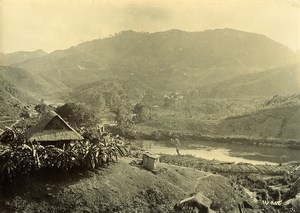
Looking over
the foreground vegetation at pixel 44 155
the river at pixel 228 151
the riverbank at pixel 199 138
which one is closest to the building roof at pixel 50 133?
the foreground vegetation at pixel 44 155

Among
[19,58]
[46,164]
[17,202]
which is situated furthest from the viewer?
[19,58]

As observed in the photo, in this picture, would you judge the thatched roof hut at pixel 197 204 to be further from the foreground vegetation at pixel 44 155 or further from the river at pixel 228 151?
the river at pixel 228 151

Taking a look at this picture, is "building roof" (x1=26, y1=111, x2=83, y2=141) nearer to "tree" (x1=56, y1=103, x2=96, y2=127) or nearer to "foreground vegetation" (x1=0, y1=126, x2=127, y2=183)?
"foreground vegetation" (x1=0, y1=126, x2=127, y2=183)

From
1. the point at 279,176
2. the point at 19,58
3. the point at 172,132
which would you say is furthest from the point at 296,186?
the point at 19,58

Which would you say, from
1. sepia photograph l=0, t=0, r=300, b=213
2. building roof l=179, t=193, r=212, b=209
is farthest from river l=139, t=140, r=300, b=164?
building roof l=179, t=193, r=212, b=209

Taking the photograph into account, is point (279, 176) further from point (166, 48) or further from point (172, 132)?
point (166, 48)

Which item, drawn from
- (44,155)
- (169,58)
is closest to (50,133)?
(44,155)
